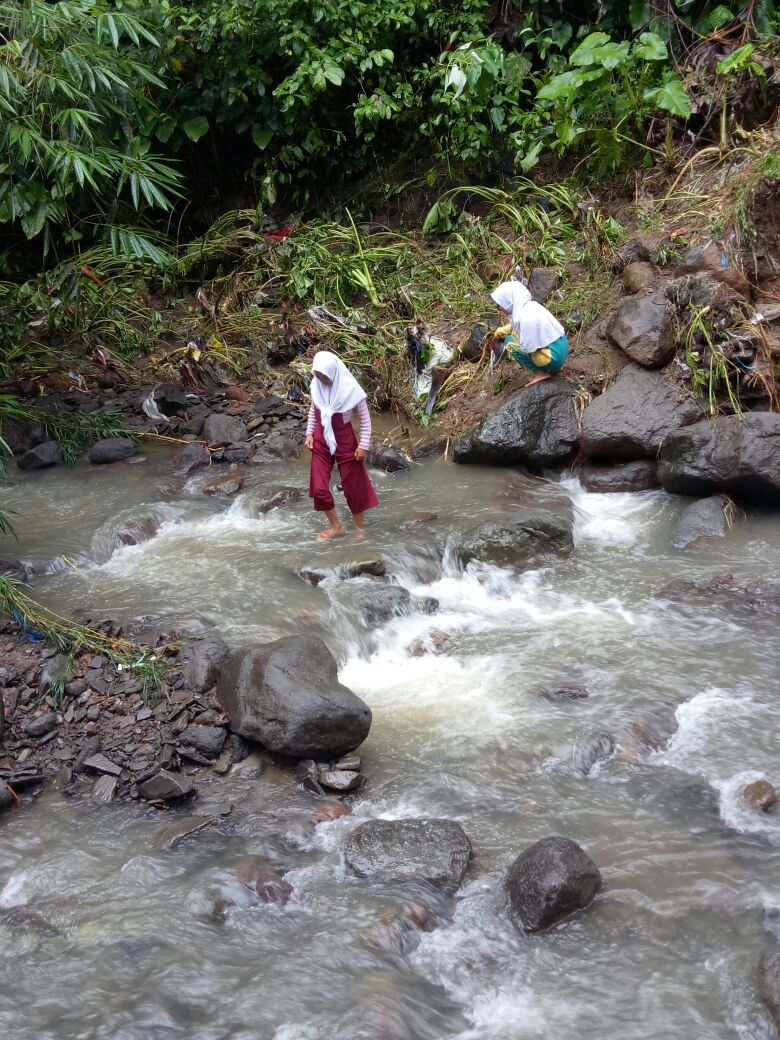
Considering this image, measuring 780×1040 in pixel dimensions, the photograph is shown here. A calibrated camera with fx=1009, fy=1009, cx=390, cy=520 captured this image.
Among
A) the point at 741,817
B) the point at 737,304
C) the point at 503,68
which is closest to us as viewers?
the point at 741,817

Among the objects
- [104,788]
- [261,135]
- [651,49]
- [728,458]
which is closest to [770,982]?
[104,788]

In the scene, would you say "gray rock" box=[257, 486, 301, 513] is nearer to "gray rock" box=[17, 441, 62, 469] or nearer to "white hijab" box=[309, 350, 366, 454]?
"white hijab" box=[309, 350, 366, 454]

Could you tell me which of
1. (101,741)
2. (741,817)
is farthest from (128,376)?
(741,817)

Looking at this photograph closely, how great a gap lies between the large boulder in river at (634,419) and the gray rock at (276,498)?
2358mm

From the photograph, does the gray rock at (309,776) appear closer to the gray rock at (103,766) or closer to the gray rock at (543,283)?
the gray rock at (103,766)

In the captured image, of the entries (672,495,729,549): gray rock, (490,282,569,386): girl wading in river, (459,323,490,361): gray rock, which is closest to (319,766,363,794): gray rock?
(672,495,729,549): gray rock

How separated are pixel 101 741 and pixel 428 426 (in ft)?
16.1

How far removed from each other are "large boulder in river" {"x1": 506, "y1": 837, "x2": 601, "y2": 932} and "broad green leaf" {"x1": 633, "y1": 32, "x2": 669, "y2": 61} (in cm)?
826

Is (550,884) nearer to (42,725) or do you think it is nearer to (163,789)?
(163,789)

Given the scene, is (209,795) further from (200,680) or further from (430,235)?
(430,235)

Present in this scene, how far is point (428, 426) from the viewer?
9.13m

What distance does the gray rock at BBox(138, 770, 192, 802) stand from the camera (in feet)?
15.1

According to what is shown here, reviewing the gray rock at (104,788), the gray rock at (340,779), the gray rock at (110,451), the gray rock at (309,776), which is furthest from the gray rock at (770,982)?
the gray rock at (110,451)

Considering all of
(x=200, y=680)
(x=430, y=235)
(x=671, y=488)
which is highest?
(x=430, y=235)
